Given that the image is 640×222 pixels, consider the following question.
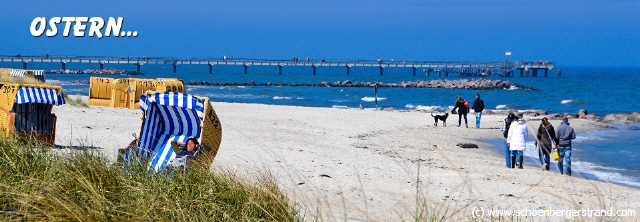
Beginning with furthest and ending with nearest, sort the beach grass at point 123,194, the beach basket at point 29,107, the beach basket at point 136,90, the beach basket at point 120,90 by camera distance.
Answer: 1. the beach basket at point 120,90
2. the beach basket at point 136,90
3. the beach basket at point 29,107
4. the beach grass at point 123,194

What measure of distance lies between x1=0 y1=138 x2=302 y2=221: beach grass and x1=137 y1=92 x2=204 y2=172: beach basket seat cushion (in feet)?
8.94

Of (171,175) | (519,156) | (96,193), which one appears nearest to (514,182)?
(519,156)

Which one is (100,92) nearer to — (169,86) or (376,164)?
(169,86)

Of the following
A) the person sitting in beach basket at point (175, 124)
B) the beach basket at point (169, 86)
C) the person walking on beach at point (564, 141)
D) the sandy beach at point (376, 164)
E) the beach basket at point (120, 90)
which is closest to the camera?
the sandy beach at point (376, 164)

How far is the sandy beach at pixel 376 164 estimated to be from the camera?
7.20m

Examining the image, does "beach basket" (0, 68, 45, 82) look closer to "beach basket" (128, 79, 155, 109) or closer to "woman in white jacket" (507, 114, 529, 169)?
"beach basket" (128, 79, 155, 109)

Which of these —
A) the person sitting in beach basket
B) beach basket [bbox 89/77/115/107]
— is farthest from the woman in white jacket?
beach basket [bbox 89/77/115/107]

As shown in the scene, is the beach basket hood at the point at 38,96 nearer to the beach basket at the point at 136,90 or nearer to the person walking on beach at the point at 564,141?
the person walking on beach at the point at 564,141

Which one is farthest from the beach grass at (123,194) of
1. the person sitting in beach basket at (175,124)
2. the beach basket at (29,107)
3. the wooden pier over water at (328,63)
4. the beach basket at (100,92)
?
the wooden pier over water at (328,63)

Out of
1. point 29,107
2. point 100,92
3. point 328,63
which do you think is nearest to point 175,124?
point 29,107

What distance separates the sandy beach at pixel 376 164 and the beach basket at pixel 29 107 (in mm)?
375

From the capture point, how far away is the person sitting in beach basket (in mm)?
8672

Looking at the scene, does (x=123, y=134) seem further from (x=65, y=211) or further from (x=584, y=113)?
(x=584, y=113)

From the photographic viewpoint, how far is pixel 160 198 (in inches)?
206
